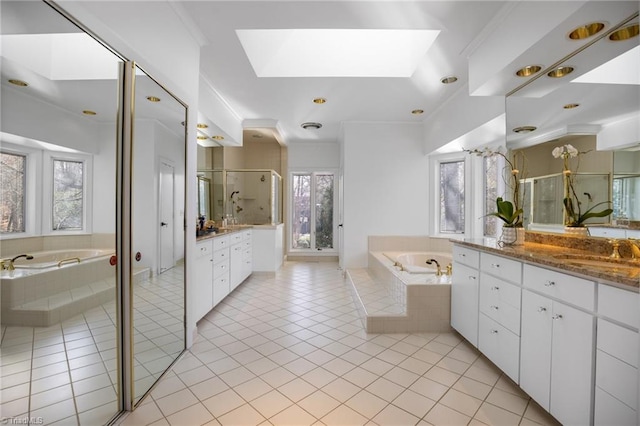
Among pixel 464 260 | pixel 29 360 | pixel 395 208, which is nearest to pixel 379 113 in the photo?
pixel 395 208

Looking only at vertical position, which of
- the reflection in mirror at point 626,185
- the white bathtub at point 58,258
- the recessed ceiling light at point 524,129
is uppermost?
the recessed ceiling light at point 524,129

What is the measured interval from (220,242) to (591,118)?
3.44m

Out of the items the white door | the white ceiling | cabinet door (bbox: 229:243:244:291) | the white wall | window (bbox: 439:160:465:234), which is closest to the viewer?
the white ceiling

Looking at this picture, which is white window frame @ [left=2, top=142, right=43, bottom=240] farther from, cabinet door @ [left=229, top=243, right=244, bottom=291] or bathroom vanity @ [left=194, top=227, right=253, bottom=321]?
cabinet door @ [left=229, top=243, right=244, bottom=291]

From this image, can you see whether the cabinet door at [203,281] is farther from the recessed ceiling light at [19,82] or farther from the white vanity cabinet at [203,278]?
the recessed ceiling light at [19,82]

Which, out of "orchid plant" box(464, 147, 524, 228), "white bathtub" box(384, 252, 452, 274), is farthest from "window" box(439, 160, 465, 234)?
"orchid plant" box(464, 147, 524, 228)

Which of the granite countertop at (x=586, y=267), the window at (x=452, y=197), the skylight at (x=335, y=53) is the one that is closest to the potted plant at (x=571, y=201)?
the granite countertop at (x=586, y=267)

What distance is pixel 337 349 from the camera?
95.9 inches

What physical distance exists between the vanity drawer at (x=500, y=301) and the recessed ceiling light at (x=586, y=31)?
153 cm

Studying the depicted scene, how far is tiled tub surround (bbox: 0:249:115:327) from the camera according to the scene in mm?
1082

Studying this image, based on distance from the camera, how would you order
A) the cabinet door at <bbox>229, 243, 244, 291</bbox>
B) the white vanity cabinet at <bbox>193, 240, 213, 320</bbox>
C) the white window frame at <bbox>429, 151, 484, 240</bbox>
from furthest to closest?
the white window frame at <bbox>429, 151, 484, 240</bbox> < the cabinet door at <bbox>229, 243, 244, 291</bbox> < the white vanity cabinet at <bbox>193, 240, 213, 320</bbox>

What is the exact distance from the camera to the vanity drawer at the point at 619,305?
3.75 feet

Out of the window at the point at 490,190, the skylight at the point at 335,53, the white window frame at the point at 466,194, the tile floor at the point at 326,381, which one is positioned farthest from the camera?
the white window frame at the point at 466,194

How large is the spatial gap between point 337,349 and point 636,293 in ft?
6.12
